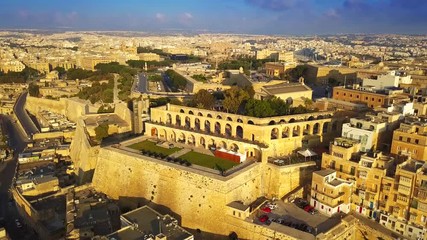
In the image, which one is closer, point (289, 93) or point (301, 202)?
point (301, 202)

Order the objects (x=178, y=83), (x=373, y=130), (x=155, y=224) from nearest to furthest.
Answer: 1. (x=155, y=224)
2. (x=373, y=130)
3. (x=178, y=83)

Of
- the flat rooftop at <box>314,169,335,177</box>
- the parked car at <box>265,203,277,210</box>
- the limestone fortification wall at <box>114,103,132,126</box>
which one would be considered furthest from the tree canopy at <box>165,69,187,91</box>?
the flat rooftop at <box>314,169,335,177</box>

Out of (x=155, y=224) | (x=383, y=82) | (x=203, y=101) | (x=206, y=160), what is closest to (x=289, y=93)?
(x=203, y=101)

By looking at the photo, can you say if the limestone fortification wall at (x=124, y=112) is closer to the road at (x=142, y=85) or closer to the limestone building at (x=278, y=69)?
the road at (x=142, y=85)

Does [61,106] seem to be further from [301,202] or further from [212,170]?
[301,202]

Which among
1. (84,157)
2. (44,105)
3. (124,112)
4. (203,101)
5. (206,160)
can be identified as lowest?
(44,105)

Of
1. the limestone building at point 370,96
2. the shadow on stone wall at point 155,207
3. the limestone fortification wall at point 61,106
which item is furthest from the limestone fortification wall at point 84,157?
the limestone building at point 370,96
